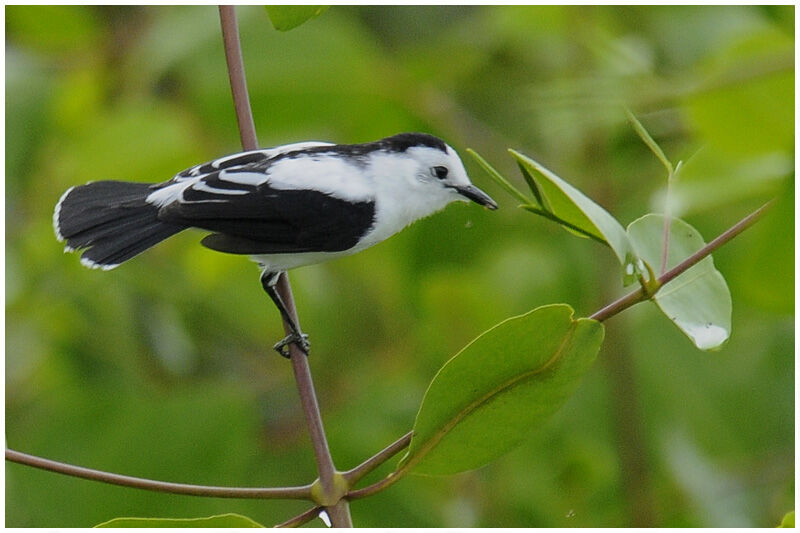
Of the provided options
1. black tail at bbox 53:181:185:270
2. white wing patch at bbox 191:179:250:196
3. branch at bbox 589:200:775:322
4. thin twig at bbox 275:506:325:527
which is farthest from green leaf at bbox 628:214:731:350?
black tail at bbox 53:181:185:270

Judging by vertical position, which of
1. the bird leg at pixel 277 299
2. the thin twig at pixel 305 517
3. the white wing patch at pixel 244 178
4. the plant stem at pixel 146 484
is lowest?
the thin twig at pixel 305 517

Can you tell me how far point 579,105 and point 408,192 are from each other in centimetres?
85

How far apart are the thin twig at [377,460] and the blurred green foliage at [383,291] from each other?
921 millimetres

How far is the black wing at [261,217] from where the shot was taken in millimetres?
1914

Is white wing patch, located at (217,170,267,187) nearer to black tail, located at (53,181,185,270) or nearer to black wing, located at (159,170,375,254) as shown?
black wing, located at (159,170,375,254)

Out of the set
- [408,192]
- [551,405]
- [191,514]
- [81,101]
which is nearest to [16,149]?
[81,101]

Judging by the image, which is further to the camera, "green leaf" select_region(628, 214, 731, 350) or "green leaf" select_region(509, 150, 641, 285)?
"green leaf" select_region(628, 214, 731, 350)

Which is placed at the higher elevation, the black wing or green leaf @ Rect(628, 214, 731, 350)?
the black wing

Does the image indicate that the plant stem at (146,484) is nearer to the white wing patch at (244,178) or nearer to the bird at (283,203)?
the bird at (283,203)

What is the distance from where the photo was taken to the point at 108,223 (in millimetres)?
2004

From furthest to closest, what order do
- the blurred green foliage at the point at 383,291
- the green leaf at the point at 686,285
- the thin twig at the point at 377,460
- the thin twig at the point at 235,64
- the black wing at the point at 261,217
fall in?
the blurred green foliage at the point at 383,291, the black wing at the point at 261,217, the thin twig at the point at 235,64, the green leaf at the point at 686,285, the thin twig at the point at 377,460

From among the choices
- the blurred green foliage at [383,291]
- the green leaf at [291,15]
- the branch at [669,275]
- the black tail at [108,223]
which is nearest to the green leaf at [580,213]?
the branch at [669,275]

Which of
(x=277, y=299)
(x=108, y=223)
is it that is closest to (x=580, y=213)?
(x=277, y=299)

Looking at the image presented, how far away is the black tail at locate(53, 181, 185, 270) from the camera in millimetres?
1952
